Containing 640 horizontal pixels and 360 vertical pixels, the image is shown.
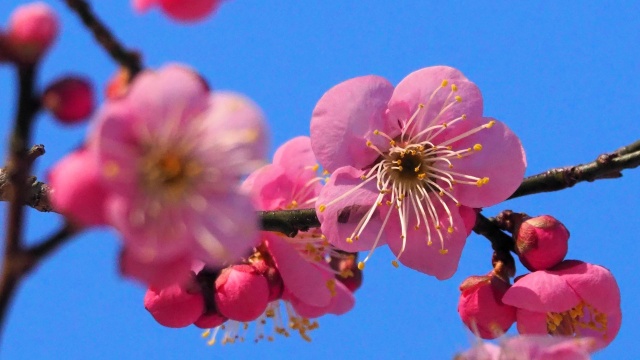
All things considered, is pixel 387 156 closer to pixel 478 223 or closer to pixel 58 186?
pixel 478 223

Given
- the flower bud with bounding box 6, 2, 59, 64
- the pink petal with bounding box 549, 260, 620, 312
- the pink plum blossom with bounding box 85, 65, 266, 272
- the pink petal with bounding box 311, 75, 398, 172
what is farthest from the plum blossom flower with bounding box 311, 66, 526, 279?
the flower bud with bounding box 6, 2, 59, 64

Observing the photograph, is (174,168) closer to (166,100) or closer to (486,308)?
(166,100)

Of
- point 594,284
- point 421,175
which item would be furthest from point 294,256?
point 594,284

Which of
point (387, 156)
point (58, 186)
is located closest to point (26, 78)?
point (58, 186)

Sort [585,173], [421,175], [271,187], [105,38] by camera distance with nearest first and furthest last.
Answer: [105,38], [585,173], [421,175], [271,187]

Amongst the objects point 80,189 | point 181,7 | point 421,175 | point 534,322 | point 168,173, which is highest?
point 421,175

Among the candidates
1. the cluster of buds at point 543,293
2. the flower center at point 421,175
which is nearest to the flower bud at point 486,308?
the cluster of buds at point 543,293

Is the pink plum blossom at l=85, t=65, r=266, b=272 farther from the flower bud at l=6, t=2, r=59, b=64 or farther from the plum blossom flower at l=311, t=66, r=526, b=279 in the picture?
the plum blossom flower at l=311, t=66, r=526, b=279

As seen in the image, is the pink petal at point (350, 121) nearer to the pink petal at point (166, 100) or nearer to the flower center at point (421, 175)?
the flower center at point (421, 175)
